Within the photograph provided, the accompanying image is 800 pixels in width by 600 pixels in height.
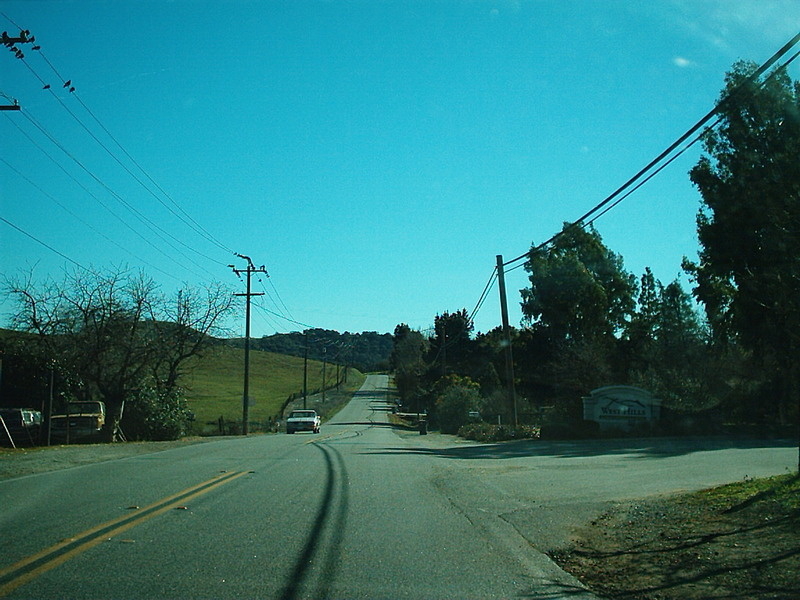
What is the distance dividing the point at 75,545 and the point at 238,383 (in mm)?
97735

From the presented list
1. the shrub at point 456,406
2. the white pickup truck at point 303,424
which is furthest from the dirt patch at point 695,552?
the white pickup truck at point 303,424

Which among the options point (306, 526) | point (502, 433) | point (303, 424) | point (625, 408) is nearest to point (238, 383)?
point (303, 424)

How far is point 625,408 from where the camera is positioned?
111 ft

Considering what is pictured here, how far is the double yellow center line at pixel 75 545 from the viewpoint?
262 inches

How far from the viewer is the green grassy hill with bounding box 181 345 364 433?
2196 inches

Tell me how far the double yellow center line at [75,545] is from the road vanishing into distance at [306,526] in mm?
21

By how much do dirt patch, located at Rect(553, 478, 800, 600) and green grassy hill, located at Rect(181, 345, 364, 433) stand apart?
38.3 m

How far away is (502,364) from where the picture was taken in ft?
249

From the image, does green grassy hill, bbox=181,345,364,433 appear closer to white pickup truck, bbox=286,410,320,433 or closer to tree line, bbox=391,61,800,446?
white pickup truck, bbox=286,410,320,433

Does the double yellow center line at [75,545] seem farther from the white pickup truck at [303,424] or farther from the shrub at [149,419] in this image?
the white pickup truck at [303,424]

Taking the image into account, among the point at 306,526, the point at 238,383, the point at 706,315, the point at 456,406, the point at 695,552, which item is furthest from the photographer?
the point at 238,383

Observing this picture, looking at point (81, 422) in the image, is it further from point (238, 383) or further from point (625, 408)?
point (238, 383)

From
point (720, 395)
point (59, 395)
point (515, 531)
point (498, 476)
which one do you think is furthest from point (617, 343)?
point (515, 531)

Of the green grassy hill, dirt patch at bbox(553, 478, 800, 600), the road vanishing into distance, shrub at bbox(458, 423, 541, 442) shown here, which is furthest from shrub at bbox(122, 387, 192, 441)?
dirt patch at bbox(553, 478, 800, 600)
